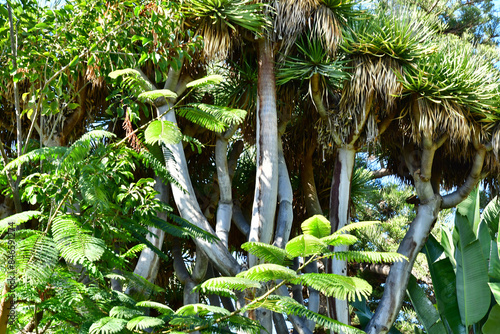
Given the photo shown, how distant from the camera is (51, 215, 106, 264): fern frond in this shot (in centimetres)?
229

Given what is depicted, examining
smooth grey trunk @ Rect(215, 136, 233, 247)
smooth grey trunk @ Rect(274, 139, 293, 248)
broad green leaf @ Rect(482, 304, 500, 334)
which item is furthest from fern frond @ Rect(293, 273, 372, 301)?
broad green leaf @ Rect(482, 304, 500, 334)

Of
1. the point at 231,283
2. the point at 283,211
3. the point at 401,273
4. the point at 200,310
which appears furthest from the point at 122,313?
the point at 401,273

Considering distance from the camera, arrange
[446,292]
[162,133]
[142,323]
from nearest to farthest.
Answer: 1. [142,323]
2. [162,133]
3. [446,292]

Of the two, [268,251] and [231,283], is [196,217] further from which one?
[231,283]

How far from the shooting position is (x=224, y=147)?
6.97 meters

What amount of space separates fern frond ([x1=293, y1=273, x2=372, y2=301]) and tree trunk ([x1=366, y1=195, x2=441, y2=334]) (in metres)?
4.61

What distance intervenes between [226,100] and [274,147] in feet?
4.56

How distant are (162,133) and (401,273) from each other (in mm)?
5009

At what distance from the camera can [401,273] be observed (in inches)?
270

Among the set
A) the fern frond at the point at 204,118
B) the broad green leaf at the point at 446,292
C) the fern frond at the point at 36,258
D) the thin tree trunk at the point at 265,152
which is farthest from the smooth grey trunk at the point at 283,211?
the fern frond at the point at 36,258

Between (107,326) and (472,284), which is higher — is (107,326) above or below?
below

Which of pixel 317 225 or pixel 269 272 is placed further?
pixel 317 225

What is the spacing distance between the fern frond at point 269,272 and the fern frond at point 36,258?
34.4 inches

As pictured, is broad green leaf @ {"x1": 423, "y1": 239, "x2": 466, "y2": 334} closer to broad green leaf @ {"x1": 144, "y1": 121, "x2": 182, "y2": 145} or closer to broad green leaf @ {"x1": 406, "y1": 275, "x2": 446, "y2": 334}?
broad green leaf @ {"x1": 406, "y1": 275, "x2": 446, "y2": 334}
